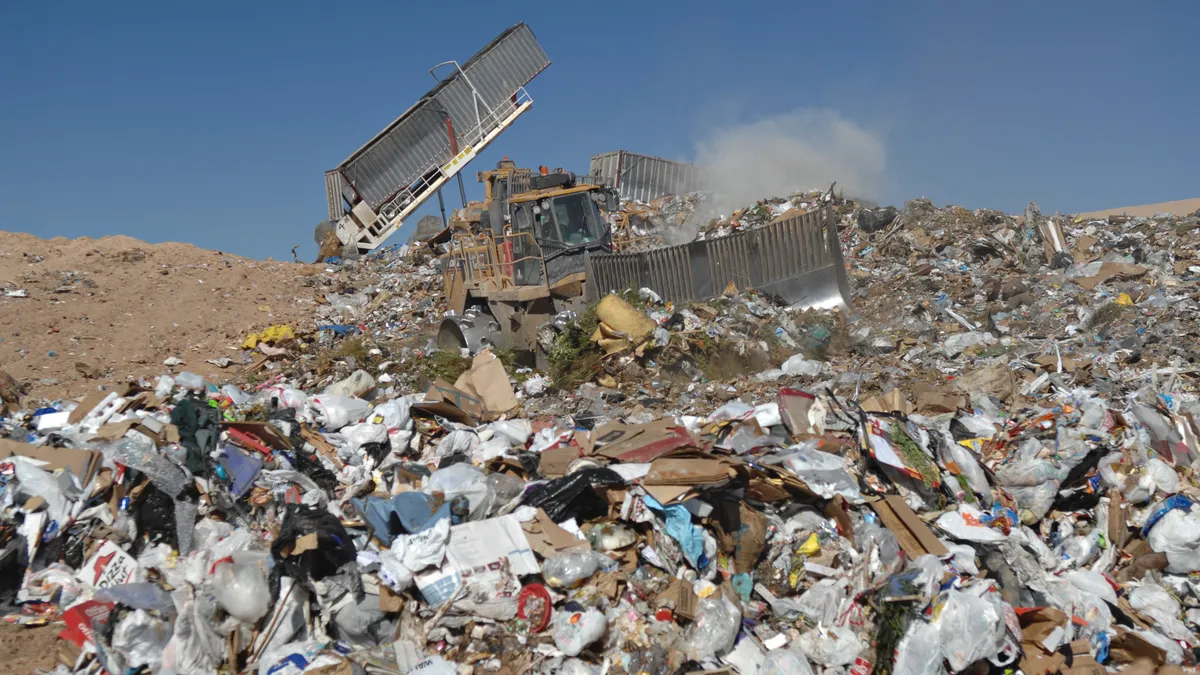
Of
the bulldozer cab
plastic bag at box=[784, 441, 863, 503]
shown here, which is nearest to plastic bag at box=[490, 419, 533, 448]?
plastic bag at box=[784, 441, 863, 503]

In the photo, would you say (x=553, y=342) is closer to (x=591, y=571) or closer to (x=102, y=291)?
(x=591, y=571)

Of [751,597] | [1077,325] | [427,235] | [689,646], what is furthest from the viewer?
[427,235]

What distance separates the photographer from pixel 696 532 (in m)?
4.18

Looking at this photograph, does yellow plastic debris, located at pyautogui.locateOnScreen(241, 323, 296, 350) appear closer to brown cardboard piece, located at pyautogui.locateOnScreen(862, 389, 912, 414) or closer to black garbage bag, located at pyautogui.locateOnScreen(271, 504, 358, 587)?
black garbage bag, located at pyautogui.locateOnScreen(271, 504, 358, 587)

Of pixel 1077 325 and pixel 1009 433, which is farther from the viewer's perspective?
pixel 1077 325

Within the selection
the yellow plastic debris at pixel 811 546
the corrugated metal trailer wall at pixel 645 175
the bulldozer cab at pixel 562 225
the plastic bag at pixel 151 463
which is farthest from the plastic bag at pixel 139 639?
the corrugated metal trailer wall at pixel 645 175

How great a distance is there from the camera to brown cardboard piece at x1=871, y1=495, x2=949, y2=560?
4.20m

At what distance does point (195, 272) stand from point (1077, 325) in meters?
12.9

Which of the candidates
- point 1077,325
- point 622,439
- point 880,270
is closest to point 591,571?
point 622,439

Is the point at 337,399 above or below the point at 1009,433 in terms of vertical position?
above

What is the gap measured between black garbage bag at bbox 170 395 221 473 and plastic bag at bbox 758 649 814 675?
10.3 feet

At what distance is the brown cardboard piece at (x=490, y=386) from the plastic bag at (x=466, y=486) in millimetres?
1919

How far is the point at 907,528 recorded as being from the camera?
431cm

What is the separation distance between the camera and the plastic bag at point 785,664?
3.73m
